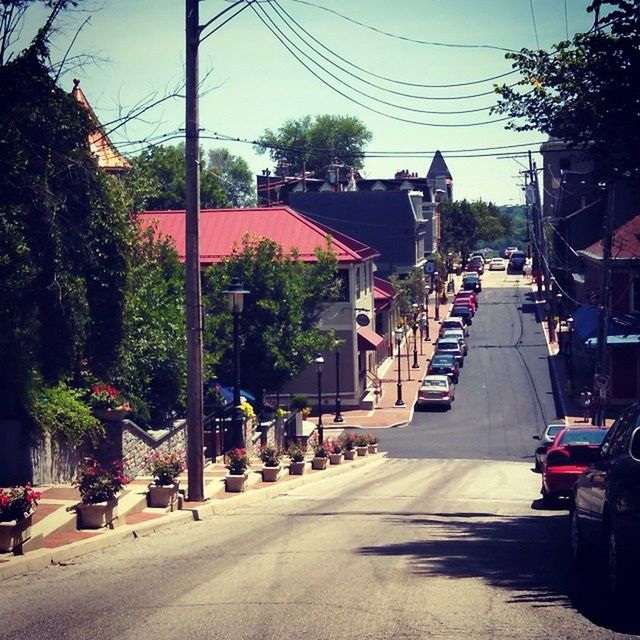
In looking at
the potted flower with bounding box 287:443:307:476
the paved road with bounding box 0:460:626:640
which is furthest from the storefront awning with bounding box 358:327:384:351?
the paved road with bounding box 0:460:626:640

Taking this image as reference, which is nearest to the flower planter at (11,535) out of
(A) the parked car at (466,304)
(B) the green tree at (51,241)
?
(B) the green tree at (51,241)

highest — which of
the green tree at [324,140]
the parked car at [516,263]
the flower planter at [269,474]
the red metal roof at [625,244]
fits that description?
the green tree at [324,140]

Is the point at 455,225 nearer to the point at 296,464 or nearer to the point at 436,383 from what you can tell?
the point at 436,383

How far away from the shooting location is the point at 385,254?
3856 inches

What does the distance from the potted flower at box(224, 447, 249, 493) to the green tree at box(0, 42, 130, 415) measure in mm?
4004

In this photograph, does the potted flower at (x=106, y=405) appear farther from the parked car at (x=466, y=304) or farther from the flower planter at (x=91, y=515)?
the parked car at (x=466, y=304)

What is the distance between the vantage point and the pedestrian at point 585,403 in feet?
168

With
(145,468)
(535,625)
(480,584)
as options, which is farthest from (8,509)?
(145,468)

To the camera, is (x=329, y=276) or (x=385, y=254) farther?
(x=385, y=254)

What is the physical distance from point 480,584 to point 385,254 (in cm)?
8760

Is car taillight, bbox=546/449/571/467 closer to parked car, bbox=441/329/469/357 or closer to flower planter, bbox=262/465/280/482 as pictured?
flower planter, bbox=262/465/280/482

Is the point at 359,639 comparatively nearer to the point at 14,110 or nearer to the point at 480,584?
the point at 480,584

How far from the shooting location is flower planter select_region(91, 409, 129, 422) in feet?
76.1

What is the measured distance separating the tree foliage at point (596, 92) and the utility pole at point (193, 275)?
16.5 feet
